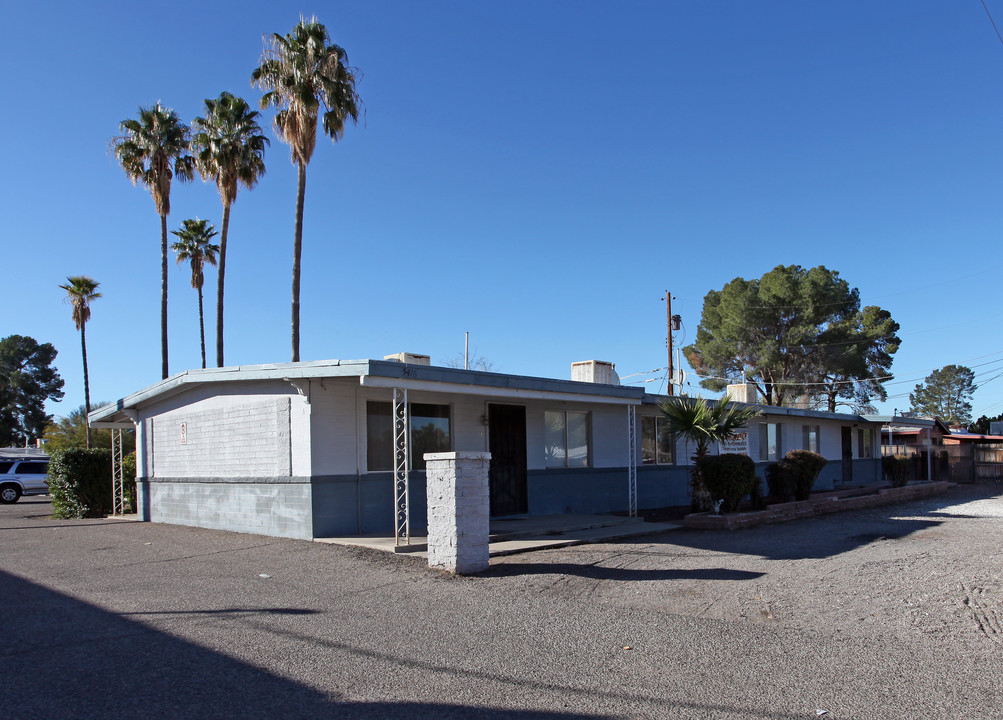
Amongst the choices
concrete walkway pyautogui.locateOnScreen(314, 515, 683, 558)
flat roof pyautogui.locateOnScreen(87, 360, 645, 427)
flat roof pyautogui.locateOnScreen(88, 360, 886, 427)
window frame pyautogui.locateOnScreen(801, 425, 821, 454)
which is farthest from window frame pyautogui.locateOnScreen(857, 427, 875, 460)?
concrete walkway pyautogui.locateOnScreen(314, 515, 683, 558)

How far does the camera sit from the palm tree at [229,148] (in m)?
24.6

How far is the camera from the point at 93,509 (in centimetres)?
1877

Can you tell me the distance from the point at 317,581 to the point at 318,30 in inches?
668

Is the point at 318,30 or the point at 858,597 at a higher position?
the point at 318,30

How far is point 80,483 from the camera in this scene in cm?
1858

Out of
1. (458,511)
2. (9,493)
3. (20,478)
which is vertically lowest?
(9,493)

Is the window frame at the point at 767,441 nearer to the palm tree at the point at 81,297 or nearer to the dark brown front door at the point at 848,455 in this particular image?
the dark brown front door at the point at 848,455

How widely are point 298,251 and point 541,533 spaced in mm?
12469

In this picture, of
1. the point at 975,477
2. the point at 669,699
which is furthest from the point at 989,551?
the point at 975,477

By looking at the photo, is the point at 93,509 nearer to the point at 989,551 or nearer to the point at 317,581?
the point at 317,581

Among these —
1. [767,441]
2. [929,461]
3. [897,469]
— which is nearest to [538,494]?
[767,441]

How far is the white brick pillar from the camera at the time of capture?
30.8ft

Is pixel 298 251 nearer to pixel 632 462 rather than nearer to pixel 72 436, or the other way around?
pixel 632 462

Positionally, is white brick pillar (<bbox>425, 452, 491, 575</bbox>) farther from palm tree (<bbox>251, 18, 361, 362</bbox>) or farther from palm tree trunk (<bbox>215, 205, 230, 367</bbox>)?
palm tree trunk (<bbox>215, 205, 230, 367</bbox>)
